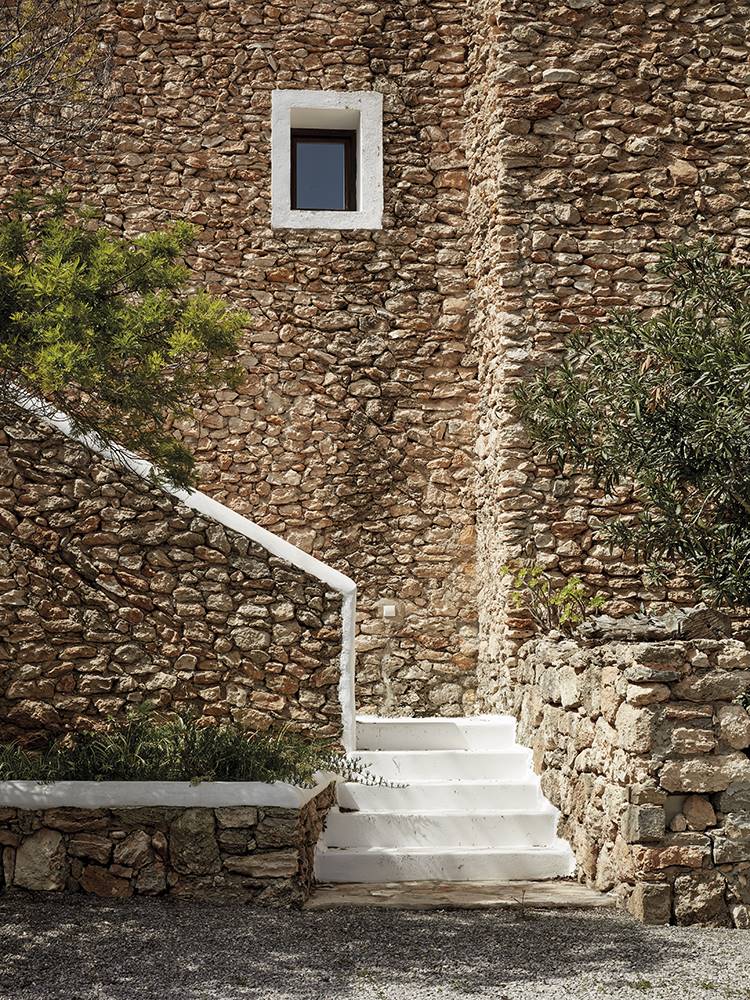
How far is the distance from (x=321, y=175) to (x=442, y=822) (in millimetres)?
5651

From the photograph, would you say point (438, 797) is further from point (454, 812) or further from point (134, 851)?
point (134, 851)

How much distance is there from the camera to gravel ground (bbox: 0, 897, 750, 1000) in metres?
5.01

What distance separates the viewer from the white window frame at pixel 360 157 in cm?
989

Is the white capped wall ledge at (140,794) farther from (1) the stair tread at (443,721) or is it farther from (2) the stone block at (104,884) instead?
(1) the stair tread at (443,721)

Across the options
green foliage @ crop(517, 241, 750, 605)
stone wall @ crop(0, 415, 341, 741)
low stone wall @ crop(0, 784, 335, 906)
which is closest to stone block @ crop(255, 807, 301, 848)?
low stone wall @ crop(0, 784, 335, 906)

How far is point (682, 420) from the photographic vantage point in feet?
22.4

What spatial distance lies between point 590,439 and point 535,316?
1.66 metres

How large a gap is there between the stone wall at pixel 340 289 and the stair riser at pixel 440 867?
255 cm

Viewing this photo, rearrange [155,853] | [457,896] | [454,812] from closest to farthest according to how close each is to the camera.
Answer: [155,853] → [457,896] → [454,812]

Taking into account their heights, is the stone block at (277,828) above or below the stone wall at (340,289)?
below

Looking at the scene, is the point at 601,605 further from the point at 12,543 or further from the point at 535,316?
the point at 12,543

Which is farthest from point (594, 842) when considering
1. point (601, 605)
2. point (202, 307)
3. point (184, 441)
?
point (184, 441)

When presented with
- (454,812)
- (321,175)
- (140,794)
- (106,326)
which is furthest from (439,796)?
(321,175)

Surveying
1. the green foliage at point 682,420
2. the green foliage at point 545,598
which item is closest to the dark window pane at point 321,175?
the green foliage at point 682,420
